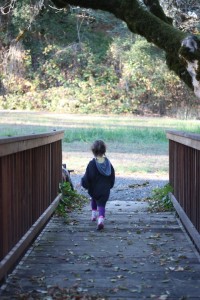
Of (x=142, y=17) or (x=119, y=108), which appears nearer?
(x=142, y=17)

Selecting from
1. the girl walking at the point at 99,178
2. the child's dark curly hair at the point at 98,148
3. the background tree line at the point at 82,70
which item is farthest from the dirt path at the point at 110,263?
the background tree line at the point at 82,70

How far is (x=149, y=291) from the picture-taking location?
422 centimetres

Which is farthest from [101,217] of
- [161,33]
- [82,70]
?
[82,70]

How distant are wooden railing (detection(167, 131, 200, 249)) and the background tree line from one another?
28.2 metres

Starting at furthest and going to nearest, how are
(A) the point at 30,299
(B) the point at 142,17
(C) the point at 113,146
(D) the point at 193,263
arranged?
(C) the point at 113,146
(B) the point at 142,17
(D) the point at 193,263
(A) the point at 30,299

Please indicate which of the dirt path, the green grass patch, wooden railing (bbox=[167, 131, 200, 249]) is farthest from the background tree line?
the dirt path

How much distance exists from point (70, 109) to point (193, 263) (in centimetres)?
3213

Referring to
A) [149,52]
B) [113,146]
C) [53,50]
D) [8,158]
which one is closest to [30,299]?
[8,158]

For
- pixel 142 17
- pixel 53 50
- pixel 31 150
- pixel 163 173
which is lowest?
pixel 163 173

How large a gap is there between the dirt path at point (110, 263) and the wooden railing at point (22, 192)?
0.19 m

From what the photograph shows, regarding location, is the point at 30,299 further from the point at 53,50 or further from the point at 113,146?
the point at 53,50

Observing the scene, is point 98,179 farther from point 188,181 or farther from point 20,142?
point 20,142

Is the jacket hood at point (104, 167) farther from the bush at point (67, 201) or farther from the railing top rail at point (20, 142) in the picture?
the bush at point (67, 201)

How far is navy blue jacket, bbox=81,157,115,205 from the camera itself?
7.47 metres
